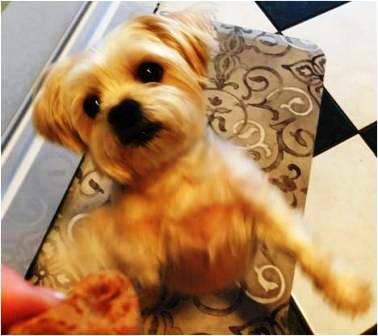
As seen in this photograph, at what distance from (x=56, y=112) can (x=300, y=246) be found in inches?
17.0

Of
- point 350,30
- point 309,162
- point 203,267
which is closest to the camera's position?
point 203,267

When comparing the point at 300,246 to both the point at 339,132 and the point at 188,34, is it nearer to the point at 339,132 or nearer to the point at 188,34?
the point at 188,34

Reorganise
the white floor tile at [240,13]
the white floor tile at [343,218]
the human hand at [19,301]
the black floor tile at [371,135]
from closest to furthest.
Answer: the human hand at [19,301]
the white floor tile at [343,218]
the black floor tile at [371,135]
the white floor tile at [240,13]

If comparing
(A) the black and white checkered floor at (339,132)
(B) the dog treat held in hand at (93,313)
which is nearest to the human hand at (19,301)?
(B) the dog treat held in hand at (93,313)

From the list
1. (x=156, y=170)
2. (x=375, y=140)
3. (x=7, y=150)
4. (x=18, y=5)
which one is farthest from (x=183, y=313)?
(x=18, y=5)

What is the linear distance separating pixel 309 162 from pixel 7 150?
0.64m

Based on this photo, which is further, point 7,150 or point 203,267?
point 7,150

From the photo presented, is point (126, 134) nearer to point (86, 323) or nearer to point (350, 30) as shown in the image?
point (86, 323)

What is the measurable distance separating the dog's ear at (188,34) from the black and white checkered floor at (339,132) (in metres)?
0.06

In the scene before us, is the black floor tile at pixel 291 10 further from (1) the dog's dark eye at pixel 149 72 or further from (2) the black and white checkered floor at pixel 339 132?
(1) the dog's dark eye at pixel 149 72

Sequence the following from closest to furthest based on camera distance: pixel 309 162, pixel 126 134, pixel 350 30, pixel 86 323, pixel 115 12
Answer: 1. pixel 86 323
2. pixel 126 134
3. pixel 309 162
4. pixel 115 12
5. pixel 350 30

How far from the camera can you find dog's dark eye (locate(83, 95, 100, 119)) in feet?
2.94

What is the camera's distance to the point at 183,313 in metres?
1.17

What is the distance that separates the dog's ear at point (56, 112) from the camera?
900mm
